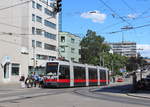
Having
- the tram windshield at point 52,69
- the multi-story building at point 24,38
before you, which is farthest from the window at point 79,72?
the multi-story building at point 24,38

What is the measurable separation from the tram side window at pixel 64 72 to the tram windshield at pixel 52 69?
59 centimetres

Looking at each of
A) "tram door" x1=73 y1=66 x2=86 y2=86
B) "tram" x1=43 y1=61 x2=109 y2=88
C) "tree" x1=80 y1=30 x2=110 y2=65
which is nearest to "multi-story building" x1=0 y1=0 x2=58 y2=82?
"tram door" x1=73 y1=66 x2=86 y2=86

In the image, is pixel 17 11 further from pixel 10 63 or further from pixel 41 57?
pixel 41 57

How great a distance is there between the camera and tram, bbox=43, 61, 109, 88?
31.9m

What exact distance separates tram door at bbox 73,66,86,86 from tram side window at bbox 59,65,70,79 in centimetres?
194

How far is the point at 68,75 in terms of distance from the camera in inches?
1315

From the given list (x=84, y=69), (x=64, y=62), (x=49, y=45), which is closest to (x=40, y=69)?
(x=49, y=45)

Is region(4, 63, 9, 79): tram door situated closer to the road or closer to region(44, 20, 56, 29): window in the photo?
region(44, 20, 56, 29): window

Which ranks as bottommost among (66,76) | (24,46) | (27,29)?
(66,76)

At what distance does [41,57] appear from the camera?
65125 millimetres

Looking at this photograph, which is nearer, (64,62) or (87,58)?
(64,62)

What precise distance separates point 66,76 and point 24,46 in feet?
81.7

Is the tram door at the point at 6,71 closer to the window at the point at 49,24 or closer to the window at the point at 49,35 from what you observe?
the window at the point at 49,35

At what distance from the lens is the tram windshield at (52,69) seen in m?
31.8
